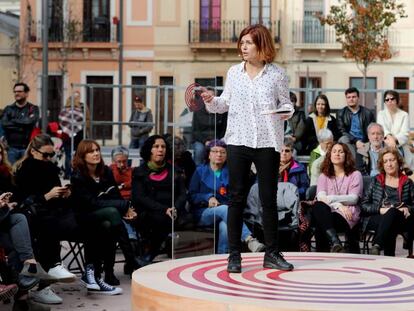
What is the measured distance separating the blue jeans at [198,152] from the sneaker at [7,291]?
3.42 m

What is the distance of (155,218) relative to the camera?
10.0 metres

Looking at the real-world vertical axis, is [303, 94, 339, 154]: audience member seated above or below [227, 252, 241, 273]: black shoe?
above

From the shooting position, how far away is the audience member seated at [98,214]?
30.3ft

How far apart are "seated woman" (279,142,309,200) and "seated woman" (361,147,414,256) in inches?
31.3

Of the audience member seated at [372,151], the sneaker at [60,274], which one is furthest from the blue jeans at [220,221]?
the audience member seated at [372,151]

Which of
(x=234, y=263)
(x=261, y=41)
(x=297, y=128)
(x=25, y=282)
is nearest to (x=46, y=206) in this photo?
(x=25, y=282)

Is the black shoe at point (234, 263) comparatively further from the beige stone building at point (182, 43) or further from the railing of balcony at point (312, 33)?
the railing of balcony at point (312, 33)

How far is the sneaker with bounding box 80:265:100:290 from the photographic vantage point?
Result: 9.12 metres

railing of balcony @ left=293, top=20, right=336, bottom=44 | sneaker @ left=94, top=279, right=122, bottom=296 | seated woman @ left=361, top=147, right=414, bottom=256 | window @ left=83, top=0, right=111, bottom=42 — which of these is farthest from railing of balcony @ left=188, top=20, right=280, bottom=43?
sneaker @ left=94, top=279, right=122, bottom=296

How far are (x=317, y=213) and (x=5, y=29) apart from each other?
3095 cm

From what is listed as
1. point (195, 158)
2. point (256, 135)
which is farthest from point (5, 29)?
point (256, 135)

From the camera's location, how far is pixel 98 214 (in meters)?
9.32

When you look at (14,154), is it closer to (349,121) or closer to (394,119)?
(349,121)

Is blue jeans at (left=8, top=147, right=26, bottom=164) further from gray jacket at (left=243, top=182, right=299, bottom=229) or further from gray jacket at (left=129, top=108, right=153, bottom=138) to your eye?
gray jacket at (left=243, top=182, right=299, bottom=229)
